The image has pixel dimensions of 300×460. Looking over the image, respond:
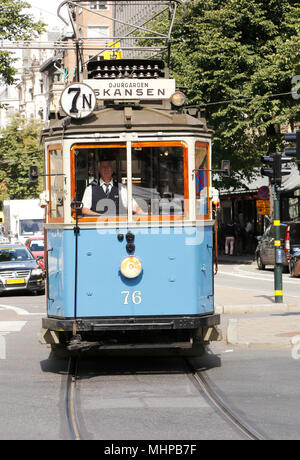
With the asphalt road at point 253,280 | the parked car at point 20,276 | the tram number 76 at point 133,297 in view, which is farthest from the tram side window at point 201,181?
the parked car at point 20,276

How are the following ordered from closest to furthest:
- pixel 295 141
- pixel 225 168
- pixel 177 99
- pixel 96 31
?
pixel 225 168 < pixel 177 99 < pixel 295 141 < pixel 96 31

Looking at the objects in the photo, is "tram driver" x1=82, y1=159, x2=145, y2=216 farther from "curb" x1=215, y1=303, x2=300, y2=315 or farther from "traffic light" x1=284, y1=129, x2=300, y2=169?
"curb" x1=215, y1=303, x2=300, y2=315

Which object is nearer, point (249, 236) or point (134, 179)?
point (134, 179)

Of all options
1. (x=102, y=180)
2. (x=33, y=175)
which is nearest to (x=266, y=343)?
(x=102, y=180)

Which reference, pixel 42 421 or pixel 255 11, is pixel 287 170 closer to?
pixel 42 421

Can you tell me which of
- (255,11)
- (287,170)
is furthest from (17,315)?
(255,11)

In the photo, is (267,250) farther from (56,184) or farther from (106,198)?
(106,198)

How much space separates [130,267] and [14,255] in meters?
17.3

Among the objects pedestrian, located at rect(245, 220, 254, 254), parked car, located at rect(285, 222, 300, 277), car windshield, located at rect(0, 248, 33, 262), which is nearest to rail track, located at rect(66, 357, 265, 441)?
car windshield, located at rect(0, 248, 33, 262)

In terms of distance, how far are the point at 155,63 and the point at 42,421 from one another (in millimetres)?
6138

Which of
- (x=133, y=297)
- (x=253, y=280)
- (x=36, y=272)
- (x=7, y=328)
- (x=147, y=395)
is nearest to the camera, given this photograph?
(x=147, y=395)

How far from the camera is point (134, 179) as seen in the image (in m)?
10.5

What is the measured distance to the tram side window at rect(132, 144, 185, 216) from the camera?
10539 millimetres

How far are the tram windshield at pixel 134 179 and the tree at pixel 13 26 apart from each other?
25.1 m
